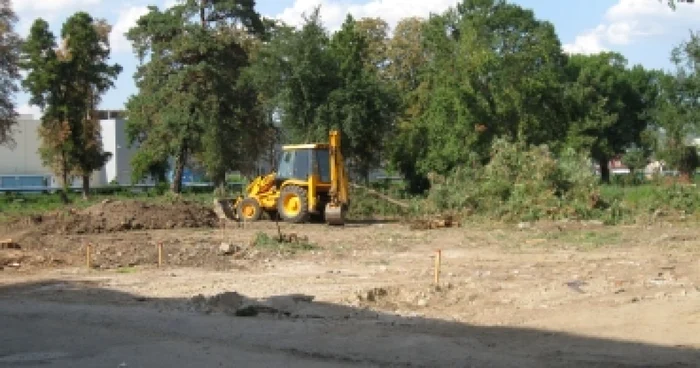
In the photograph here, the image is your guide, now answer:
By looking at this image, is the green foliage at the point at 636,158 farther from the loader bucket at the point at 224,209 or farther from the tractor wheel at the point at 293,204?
the tractor wheel at the point at 293,204

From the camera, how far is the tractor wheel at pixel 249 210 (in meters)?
35.5

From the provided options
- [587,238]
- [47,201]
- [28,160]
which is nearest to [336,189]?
[587,238]

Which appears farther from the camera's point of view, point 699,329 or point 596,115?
point 596,115

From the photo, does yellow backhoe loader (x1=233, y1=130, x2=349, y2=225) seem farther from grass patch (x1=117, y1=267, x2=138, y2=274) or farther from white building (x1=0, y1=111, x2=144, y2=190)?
white building (x1=0, y1=111, x2=144, y2=190)

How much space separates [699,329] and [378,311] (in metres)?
5.00

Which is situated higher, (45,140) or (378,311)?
(45,140)

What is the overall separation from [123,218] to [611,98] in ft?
198

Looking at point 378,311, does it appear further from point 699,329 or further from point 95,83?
point 95,83

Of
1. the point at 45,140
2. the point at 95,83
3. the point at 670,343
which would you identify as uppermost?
the point at 95,83

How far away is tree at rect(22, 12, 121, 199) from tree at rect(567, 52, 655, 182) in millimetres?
35079

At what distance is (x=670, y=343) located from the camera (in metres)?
11.9

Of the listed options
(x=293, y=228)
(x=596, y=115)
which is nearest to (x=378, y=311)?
(x=293, y=228)

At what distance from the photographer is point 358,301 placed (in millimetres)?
15961

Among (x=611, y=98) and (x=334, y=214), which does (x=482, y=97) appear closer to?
(x=334, y=214)
